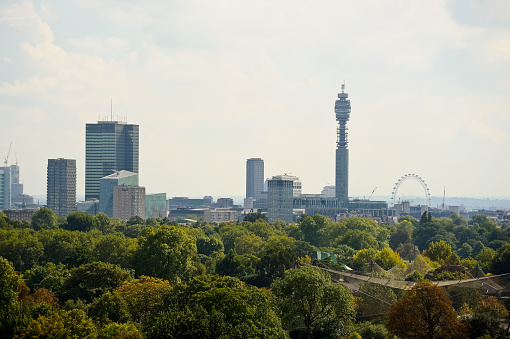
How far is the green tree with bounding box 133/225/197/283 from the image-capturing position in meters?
83.1

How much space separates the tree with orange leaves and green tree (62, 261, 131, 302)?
90.3ft

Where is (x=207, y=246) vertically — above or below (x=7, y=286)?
below

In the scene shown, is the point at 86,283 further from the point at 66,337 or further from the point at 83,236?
the point at 83,236

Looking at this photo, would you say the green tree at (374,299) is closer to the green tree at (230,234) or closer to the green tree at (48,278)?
the green tree at (48,278)

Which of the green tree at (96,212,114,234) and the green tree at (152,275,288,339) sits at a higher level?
the green tree at (96,212,114,234)

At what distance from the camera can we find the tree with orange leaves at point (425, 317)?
2101 inches

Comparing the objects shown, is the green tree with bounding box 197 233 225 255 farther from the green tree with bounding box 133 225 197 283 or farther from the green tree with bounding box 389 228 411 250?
the green tree with bounding box 389 228 411 250

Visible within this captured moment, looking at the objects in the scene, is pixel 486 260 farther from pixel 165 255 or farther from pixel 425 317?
pixel 425 317

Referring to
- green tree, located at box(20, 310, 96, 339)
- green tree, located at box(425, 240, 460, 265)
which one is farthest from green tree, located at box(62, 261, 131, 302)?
green tree, located at box(425, 240, 460, 265)

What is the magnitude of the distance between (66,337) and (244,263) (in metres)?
56.0

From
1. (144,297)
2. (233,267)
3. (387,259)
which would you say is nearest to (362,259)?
(387,259)

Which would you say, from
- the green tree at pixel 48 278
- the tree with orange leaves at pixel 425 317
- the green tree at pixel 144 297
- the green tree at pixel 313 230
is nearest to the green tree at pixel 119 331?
the green tree at pixel 144 297

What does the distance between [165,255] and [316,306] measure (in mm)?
26067

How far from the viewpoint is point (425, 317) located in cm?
5428
